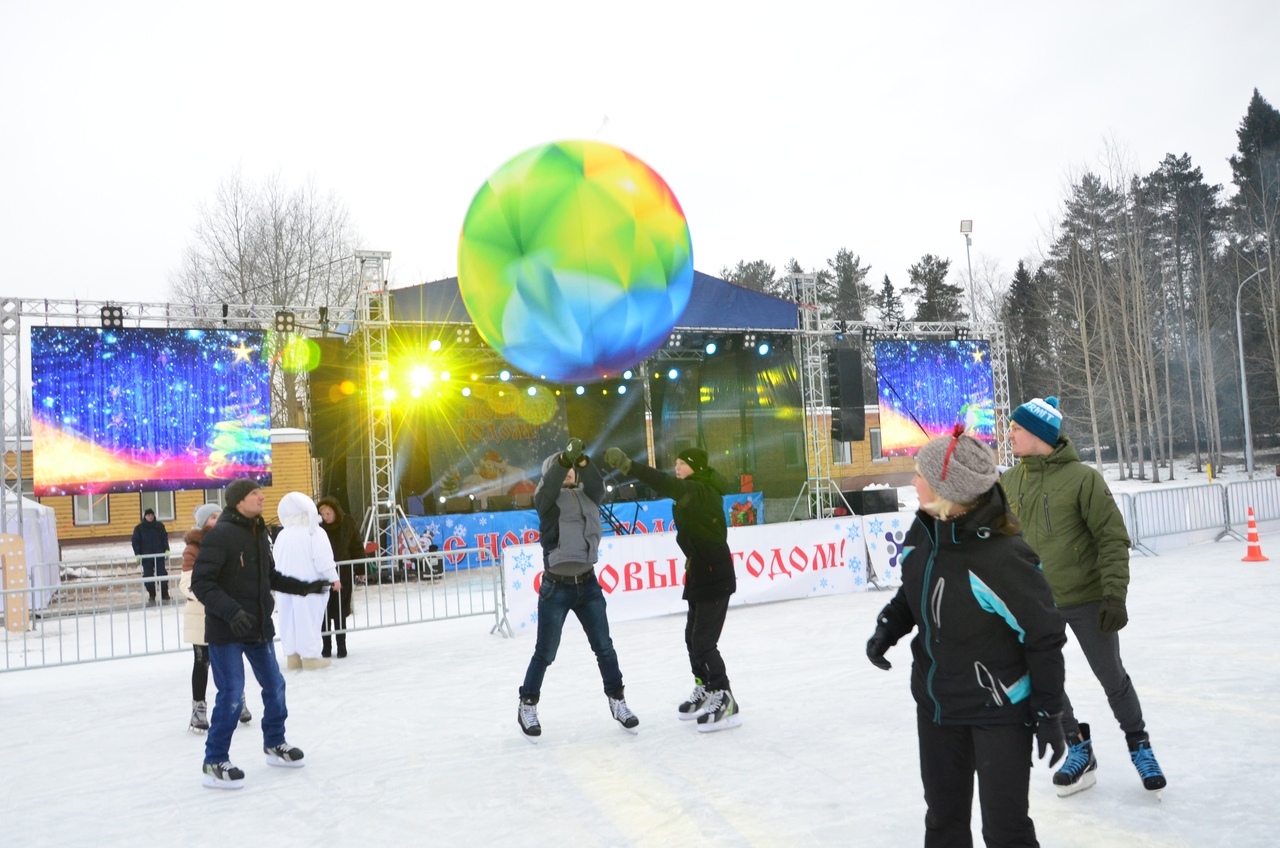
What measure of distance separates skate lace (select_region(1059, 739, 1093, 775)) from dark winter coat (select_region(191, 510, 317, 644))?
4333 mm

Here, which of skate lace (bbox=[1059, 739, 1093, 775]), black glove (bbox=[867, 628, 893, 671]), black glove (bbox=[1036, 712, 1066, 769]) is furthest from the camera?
skate lace (bbox=[1059, 739, 1093, 775])

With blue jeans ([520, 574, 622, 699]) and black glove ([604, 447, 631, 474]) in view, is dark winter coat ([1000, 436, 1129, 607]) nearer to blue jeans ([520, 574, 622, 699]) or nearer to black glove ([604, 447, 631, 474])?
black glove ([604, 447, 631, 474])

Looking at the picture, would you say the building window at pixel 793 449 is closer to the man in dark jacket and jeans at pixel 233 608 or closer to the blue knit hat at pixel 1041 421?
the man in dark jacket and jeans at pixel 233 608

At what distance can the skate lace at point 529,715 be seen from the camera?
5.72 m

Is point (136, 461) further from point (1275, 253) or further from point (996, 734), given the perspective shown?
point (1275, 253)

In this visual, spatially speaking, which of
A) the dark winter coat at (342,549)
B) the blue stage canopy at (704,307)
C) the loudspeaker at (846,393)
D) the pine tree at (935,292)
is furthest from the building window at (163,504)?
the pine tree at (935,292)

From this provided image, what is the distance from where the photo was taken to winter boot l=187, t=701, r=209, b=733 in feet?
21.5

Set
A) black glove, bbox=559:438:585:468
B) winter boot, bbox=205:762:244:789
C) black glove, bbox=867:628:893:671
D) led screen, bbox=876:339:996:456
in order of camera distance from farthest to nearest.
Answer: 1. led screen, bbox=876:339:996:456
2. black glove, bbox=559:438:585:468
3. winter boot, bbox=205:762:244:789
4. black glove, bbox=867:628:893:671

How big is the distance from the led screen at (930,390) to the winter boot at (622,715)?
16.9 meters

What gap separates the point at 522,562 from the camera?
10.3m

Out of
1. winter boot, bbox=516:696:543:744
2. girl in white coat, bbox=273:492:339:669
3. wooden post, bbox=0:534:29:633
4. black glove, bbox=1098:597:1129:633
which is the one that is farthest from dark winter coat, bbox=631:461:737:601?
wooden post, bbox=0:534:29:633

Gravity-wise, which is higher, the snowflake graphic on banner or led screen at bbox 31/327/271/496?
led screen at bbox 31/327/271/496

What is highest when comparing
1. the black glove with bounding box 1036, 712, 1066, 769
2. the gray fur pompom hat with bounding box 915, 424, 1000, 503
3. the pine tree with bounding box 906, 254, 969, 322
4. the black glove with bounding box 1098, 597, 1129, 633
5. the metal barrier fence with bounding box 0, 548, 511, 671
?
the pine tree with bounding box 906, 254, 969, 322

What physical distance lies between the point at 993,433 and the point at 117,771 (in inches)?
823
